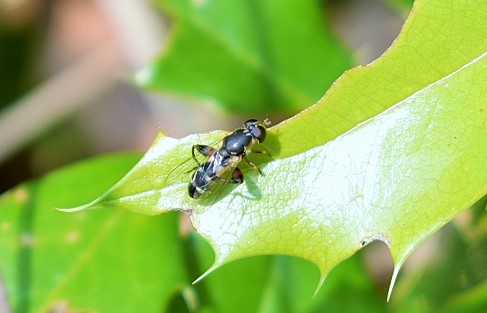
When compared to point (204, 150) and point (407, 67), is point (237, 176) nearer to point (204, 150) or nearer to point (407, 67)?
point (204, 150)

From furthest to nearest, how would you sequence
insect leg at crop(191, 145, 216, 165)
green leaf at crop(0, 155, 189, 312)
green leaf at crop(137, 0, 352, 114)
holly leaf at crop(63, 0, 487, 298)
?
green leaf at crop(137, 0, 352, 114)
green leaf at crop(0, 155, 189, 312)
insect leg at crop(191, 145, 216, 165)
holly leaf at crop(63, 0, 487, 298)

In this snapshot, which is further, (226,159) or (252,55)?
(252,55)

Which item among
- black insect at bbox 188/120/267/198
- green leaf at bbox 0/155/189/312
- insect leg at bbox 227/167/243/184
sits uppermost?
black insect at bbox 188/120/267/198

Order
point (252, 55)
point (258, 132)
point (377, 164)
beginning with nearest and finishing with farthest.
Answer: point (377, 164) → point (258, 132) → point (252, 55)

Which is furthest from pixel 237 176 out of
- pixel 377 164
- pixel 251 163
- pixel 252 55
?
pixel 252 55

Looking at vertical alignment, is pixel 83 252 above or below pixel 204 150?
below

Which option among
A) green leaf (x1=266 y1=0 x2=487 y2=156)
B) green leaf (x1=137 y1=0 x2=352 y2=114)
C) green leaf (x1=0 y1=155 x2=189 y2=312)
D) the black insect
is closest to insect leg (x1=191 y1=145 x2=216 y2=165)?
the black insect

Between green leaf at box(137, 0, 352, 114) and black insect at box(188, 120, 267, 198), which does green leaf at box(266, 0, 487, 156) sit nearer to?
black insect at box(188, 120, 267, 198)
